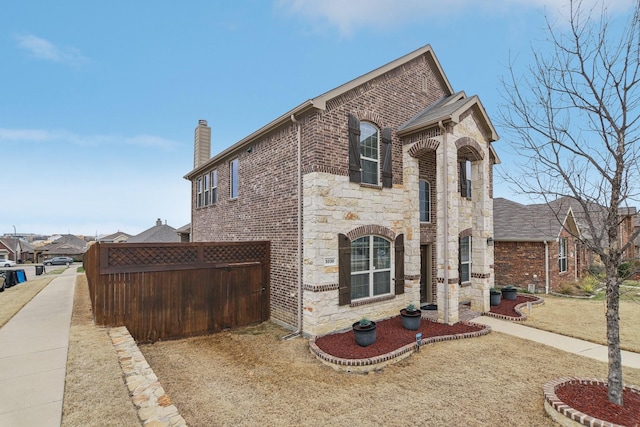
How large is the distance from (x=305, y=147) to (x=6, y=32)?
10.9 meters

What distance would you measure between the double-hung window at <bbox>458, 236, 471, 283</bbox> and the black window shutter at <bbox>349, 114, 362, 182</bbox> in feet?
19.4

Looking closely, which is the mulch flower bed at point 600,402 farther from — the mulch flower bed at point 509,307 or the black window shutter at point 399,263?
the mulch flower bed at point 509,307

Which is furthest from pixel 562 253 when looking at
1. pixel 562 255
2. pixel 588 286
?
pixel 588 286

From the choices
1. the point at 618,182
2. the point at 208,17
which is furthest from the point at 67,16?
the point at 618,182

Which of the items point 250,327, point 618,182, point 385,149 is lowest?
point 250,327

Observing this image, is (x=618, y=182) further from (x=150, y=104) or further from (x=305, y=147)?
(x=150, y=104)

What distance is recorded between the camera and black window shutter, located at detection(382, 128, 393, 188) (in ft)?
30.6

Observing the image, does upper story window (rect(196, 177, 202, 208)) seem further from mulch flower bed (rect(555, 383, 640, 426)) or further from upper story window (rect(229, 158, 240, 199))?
mulch flower bed (rect(555, 383, 640, 426))

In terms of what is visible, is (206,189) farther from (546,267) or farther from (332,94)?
(546,267)

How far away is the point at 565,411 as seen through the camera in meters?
4.11

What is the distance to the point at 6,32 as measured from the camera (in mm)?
9922

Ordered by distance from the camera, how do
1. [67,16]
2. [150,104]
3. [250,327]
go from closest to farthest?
[250,327]
[67,16]
[150,104]

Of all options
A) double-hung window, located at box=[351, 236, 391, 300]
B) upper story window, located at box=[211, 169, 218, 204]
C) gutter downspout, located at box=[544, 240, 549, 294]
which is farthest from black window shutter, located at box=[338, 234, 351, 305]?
gutter downspout, located at box=[544, 240, 549, 294]

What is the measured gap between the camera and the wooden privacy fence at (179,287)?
23.9ft
